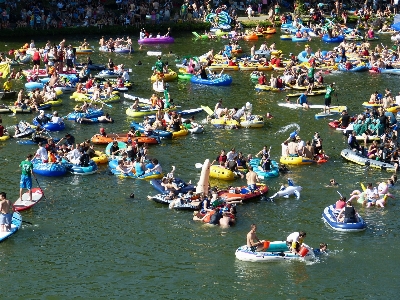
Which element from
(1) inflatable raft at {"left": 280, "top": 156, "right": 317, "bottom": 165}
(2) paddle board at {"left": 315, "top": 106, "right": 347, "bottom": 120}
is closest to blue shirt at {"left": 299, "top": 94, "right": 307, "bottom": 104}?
(2) paddle board at {"left": 315, "top": 106, "right": 347, "bottom": 120}

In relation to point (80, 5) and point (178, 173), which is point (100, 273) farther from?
point (80, 5)

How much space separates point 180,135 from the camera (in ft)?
167

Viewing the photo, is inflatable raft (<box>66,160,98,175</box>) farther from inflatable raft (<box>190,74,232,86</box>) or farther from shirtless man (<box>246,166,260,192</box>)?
inflatable raft (<box>190,74,232,86</box>)

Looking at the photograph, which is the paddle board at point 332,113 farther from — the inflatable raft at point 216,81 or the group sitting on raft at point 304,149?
the inflatable raft at point 216,81

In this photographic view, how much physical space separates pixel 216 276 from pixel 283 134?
1884cm

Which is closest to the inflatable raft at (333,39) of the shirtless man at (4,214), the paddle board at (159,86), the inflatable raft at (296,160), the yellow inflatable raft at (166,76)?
the yellow inflatable raft at (166,76)

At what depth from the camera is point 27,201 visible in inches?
1587

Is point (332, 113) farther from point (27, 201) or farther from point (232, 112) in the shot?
point (27, 201)

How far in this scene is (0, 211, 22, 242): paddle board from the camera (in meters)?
36.7

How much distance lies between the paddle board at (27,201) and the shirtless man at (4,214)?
2574 mm

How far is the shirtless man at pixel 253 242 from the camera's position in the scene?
116 ft

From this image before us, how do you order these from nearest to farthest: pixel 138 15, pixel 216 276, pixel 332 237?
pixel 216 276 < pixel 332 237 < pixel 138 15

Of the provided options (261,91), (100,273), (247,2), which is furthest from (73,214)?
(247,2)

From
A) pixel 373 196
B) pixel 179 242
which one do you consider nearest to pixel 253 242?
pixel 179 242
